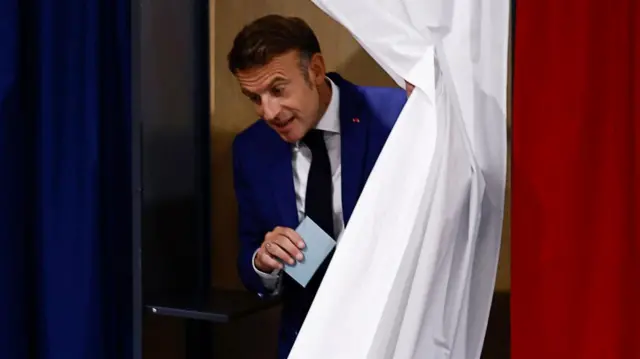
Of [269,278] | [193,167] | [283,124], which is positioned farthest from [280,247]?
[193,167]

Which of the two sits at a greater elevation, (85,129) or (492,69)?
(492,69)

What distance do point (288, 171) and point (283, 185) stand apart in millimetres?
31

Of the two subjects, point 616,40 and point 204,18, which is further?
point 204,18

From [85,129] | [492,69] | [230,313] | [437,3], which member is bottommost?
[230,313]

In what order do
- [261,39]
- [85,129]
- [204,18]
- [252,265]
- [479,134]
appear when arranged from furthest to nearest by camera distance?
[204,18]
[85,129]
[252,265]
[261,39]
[479,134]

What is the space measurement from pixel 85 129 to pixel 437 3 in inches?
35.6

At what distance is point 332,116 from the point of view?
1.76 meters

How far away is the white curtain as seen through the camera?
4.44ft

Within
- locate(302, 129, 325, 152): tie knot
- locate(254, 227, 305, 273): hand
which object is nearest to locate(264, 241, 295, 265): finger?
locate(254, 227, 305, 273): hand

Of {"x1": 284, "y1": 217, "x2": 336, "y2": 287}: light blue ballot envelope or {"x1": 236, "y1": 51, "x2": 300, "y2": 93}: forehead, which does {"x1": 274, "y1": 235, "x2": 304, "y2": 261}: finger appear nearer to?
{"x1": 284, "y1": 217, "x2": 336, "y2": 287}: light blue ballot envelope

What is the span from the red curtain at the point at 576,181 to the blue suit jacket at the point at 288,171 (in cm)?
40

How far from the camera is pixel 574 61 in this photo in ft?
4.53

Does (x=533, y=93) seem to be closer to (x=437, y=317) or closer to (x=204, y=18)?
(x=437, y=317)

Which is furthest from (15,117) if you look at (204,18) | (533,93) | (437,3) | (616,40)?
(616,40)
